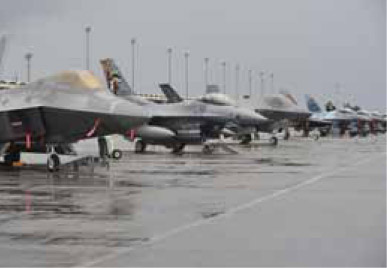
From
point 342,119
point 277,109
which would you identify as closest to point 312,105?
point 342,119

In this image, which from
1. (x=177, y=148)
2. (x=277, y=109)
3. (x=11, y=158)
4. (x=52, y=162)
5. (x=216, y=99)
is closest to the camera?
(x=52, y=162)

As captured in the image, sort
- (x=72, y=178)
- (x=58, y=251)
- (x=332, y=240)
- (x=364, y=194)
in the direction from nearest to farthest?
(x=58, y=251) < (x=332, y=240) < (x=364, y=194) < (x=72, y=178)

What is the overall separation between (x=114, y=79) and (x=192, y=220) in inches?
1124

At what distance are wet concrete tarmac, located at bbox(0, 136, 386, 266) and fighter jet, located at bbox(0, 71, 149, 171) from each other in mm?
2109

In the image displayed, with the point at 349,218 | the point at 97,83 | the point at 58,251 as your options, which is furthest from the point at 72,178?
the point at 58,251

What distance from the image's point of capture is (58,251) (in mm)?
8117

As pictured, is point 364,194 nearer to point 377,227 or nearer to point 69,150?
point 377,227

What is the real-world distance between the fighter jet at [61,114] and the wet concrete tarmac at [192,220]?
2.11 meters

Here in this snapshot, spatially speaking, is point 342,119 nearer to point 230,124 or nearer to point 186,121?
point 230,124

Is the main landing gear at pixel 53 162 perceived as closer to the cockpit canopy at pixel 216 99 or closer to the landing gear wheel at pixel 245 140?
the cockpit canopy at pixel 216 99

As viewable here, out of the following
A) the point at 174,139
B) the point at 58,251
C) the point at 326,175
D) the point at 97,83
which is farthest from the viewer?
the point at 174,139

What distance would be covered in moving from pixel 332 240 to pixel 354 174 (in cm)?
1157

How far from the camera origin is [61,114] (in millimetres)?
20594

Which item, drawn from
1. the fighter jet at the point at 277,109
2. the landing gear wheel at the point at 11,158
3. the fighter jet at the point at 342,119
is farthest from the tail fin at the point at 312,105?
the landing gear wheel at the point at 11,158
